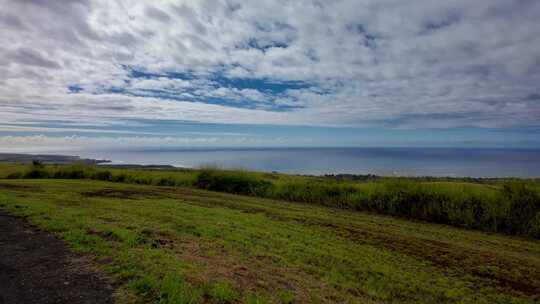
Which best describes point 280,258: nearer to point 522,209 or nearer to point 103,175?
point 522,209

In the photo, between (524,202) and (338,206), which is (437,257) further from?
(338,206)

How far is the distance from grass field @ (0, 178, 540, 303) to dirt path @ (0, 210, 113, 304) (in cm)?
29

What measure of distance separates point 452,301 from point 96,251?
22.3 feet

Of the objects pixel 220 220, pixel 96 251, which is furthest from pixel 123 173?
pixel 96 251

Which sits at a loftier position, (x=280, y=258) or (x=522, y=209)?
(x=522, y=209)

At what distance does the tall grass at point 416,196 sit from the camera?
11000 mm

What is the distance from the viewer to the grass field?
4387 mm

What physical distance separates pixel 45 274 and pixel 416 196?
46.2 ft

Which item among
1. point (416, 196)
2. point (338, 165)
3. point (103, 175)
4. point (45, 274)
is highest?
point (338, 165)

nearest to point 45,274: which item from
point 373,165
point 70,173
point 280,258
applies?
point 280,258

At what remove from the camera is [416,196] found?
44.0 ft

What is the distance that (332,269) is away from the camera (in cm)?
586

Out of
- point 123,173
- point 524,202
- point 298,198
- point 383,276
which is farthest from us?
point 123,173

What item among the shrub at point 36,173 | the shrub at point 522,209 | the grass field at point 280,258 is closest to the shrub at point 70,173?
the shrub at point 36,173
